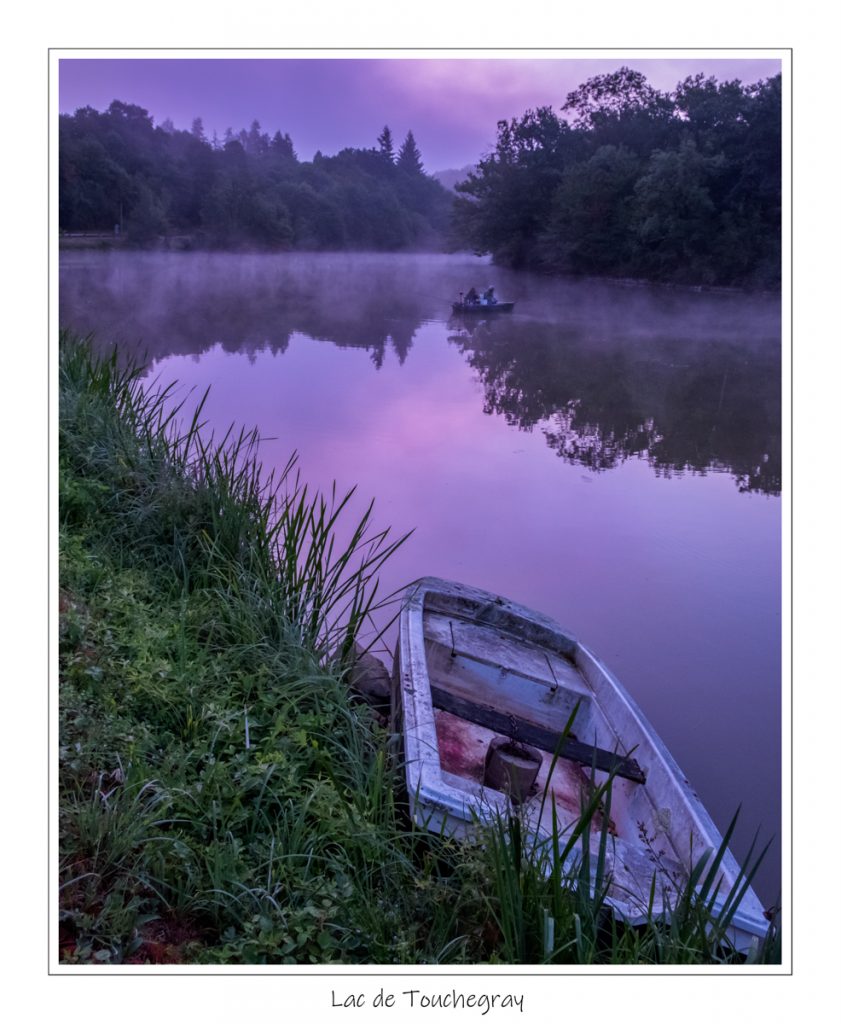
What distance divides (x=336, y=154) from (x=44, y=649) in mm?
3895

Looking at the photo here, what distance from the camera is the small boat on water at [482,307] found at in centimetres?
1069

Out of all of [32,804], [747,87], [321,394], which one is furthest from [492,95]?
[321,394]

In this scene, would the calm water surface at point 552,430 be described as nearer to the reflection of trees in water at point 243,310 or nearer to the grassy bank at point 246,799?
the reflection of trees in water at point 243,310

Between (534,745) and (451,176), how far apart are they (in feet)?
12.4

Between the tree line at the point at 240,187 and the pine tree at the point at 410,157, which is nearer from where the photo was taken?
the pine tree at the point at 410,157

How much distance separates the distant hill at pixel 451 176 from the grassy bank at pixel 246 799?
9.08 feet

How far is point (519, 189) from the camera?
22.2ft

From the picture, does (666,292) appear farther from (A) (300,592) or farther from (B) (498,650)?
(A) (300,592)

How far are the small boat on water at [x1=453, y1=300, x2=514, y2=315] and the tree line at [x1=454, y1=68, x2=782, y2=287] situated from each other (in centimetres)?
240

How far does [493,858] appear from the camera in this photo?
5.38 ft

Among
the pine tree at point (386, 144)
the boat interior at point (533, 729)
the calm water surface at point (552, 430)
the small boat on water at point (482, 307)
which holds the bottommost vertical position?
the boat interior at point (533, 729)

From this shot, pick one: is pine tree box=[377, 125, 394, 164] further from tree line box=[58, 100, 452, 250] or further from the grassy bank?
the grassy bank

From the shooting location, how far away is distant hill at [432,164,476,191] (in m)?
5.05

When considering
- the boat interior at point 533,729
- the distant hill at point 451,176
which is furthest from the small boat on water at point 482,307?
the boat interior at point 533,729
